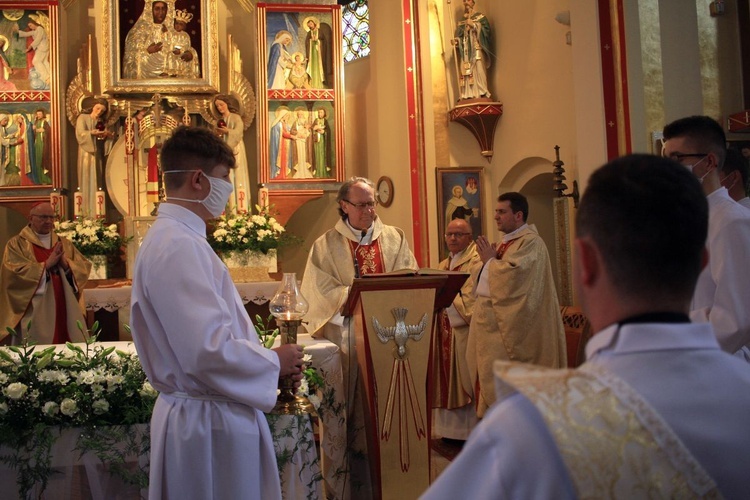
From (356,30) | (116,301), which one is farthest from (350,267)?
(356,30)

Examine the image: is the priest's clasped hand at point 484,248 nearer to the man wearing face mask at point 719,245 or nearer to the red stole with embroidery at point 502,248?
the red stole with embroidery at point 502,248

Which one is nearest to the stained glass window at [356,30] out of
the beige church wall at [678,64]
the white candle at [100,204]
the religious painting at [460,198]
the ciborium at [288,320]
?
the religious painting at [460,198]

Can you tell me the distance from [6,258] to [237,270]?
2.50m

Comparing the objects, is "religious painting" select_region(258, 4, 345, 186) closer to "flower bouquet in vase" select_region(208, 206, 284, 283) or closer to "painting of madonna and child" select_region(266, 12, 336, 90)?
"painting of madonna and child" select_region(266, 12, 336, 90)

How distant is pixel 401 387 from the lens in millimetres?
4410

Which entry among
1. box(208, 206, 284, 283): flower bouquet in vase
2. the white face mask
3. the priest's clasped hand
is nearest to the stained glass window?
box(208, 206, 284, 283): flower bouquet in vase

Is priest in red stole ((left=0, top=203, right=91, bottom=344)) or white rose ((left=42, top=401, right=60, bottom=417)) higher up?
priest in red stole ((left=0, top=203, right=91, bottom=344))

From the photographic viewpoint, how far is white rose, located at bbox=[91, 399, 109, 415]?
3.54 meters

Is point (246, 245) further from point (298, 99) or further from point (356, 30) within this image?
point (356, 30)

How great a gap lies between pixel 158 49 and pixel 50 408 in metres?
7.64

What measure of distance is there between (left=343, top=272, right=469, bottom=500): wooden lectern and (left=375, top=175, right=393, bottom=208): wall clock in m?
6.98

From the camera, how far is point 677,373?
107cm

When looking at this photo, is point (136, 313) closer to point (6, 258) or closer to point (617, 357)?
point (617, 357)

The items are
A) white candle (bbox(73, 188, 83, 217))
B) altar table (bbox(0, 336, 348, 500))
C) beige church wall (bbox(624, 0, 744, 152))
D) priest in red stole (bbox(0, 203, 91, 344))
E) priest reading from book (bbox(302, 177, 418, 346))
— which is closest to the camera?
altar table (bbox(0, 336, 348, 500))
